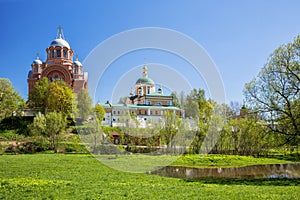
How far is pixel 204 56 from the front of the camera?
16.3 meters

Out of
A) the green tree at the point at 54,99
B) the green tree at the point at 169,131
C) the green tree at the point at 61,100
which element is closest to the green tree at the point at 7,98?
the green tree at the point at 54,99

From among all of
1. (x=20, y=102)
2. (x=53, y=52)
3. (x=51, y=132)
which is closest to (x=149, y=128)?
(x=51, y=132)

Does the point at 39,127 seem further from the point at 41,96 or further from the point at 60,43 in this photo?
the point at 60,43

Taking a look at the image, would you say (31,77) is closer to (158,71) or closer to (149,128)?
(149,128)

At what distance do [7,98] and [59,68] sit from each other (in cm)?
1490

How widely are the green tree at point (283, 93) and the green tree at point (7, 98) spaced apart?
35028 millimetres

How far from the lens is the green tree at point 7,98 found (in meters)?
41.2

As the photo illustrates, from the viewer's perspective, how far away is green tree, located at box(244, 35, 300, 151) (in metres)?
16.8

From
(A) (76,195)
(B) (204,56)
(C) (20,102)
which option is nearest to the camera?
(A) (76,195)

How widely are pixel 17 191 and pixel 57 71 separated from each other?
4789cm

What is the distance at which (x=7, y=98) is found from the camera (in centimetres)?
4184

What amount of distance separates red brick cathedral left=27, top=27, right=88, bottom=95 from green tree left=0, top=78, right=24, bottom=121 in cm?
1188

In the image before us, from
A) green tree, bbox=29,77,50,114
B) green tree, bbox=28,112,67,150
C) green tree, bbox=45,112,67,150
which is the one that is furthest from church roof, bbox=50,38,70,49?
green tree, bbox=45,112,67,150

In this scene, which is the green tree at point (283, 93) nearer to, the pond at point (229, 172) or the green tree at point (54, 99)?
the pond at point (229, 172)
